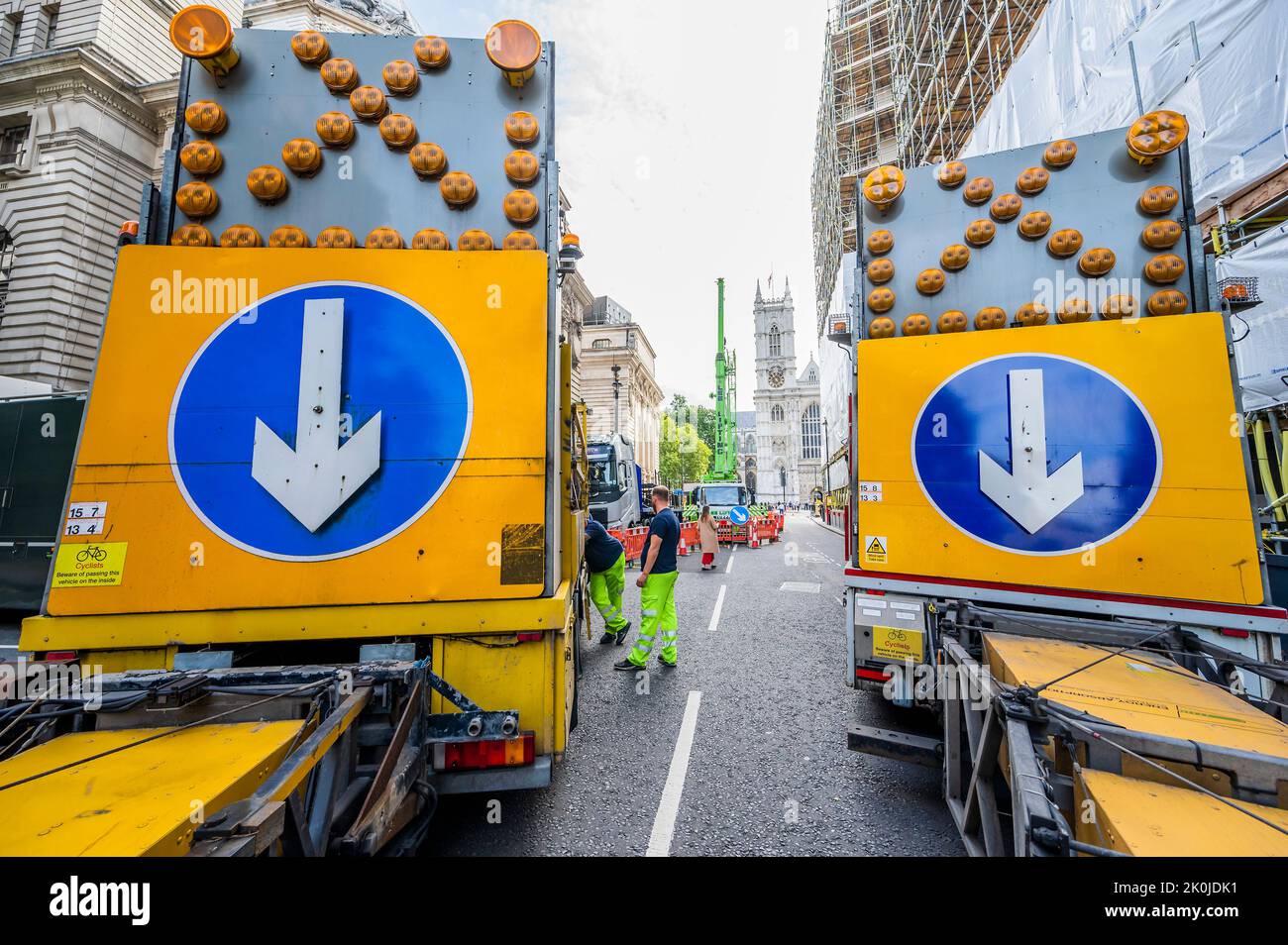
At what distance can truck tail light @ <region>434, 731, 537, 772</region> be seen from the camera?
8.58 ft

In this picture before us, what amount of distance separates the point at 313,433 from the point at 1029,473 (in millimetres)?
4907

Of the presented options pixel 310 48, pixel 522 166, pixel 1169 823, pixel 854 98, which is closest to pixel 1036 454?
pixel 1169 823

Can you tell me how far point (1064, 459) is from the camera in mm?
3777

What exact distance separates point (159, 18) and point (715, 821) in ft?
115

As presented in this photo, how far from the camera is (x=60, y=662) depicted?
8.36ft

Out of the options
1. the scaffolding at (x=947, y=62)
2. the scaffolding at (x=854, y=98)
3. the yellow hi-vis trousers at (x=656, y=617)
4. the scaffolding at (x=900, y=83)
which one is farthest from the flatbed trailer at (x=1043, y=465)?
the scaffolding at (x=854, y=98)

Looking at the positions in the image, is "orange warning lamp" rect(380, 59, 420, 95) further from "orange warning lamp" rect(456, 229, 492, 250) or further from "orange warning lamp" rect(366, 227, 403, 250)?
"orange warning lamp" rect(456, 229, 492, 250)

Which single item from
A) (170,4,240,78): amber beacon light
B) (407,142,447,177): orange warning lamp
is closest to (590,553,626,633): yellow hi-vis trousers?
(407,142,447,177): orange warning lamp

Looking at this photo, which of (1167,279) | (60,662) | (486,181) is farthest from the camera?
(1167,279)

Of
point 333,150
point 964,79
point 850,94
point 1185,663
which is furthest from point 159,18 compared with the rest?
point 1185,663

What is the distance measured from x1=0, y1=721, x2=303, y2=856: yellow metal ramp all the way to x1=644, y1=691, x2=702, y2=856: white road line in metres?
2.18

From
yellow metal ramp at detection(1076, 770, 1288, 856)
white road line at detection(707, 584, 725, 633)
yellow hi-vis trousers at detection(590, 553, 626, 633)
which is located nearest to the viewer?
yellow metal ramp at detection(1076, 770, 1288, 856)

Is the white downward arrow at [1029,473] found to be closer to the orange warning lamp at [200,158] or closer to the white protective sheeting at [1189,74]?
the orange warning lamp at [200,158]
